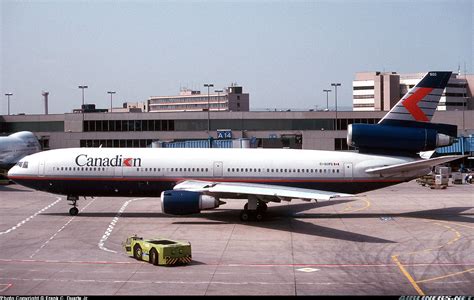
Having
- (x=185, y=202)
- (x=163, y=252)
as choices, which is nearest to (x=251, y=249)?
(x=163, y=252)

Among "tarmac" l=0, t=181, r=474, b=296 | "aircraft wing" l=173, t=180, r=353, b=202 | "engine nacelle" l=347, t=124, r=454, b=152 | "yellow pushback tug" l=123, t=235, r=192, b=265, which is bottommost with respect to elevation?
"tarmac" l=0, t=181, r=474, b=296

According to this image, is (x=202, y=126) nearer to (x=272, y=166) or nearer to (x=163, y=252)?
(x=272, y=166)

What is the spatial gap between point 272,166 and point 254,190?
527 centimetres

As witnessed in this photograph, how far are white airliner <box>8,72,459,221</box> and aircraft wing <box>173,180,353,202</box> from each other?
1.87 feet

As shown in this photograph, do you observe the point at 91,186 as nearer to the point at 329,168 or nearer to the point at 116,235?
the point at 116,235

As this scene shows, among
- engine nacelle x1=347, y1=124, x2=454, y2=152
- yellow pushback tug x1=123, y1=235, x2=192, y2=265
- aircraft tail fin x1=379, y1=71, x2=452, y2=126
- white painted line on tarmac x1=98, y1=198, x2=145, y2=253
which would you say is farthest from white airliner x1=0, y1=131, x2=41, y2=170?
yellow pushback tug x1=123, y1=235, x2=192, y2=265

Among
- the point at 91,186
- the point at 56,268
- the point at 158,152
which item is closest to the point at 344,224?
the point at 158,152

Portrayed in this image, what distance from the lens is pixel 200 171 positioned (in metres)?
51.8

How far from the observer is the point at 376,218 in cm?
5284

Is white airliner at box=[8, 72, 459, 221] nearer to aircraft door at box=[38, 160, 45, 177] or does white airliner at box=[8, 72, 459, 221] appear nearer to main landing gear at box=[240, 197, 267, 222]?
aircraft door at box=[38, 160, 45, 177]

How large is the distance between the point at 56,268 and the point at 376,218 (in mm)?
27687

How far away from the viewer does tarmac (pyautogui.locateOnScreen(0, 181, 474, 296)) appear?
99.2ft

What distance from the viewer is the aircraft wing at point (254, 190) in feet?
149

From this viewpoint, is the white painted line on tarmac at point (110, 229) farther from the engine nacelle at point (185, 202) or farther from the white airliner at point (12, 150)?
the white airliner at point (12, 150)
